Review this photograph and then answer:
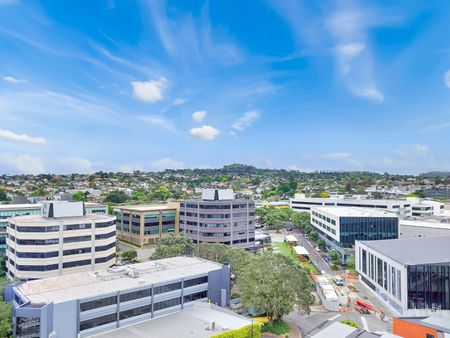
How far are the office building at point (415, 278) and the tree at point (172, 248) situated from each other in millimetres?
30332

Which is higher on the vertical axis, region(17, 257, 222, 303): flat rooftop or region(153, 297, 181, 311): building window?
region(17, 257, 222, 303): flat rooftop

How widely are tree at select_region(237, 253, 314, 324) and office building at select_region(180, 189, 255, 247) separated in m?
34.2

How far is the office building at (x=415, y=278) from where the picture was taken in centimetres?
4478

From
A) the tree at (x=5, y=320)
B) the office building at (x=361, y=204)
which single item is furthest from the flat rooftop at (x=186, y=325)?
the office building at (x=361, y=204)

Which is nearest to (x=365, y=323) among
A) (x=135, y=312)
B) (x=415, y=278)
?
(x=415, y=278)

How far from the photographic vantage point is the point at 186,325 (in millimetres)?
37125

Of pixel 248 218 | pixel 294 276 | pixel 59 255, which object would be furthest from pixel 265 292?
pixel 248 218

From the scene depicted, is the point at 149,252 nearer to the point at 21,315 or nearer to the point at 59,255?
the point at 59,255

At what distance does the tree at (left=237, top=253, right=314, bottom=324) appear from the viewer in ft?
133

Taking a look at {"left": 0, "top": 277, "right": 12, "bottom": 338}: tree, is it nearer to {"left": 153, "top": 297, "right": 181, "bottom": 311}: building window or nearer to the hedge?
{"left": 153, "top": 297, "right": 181, "bottom": 311}: building window

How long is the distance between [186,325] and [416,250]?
3383 cm

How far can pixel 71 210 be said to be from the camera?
63375 millimetres

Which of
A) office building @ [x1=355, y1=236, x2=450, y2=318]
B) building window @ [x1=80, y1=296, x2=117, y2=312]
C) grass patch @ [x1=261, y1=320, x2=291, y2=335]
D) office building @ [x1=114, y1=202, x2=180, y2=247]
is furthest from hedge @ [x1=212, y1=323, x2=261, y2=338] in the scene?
office building @ [x1=114, y1=202, x2=180, y2=247]

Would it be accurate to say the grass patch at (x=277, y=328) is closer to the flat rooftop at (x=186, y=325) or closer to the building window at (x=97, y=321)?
the flat rooftop at (x=186, y=325)
